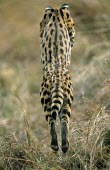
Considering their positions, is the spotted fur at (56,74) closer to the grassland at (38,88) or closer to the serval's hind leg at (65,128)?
the serval's hind leg at (65,128)

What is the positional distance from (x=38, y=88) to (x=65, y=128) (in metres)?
4.87

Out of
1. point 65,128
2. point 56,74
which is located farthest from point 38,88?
point 65,128

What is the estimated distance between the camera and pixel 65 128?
5445 mm

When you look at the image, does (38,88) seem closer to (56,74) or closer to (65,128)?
(56,74)

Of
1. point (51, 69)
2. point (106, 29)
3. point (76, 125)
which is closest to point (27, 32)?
point (106, 29)

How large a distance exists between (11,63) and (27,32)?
2.98 feet

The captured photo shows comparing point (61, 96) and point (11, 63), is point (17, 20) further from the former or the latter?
point (61, 96)

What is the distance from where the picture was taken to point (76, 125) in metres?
6.60

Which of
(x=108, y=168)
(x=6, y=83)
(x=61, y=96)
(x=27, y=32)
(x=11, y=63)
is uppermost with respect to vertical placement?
(x=27, y=32)

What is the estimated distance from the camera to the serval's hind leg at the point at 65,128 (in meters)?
5.32

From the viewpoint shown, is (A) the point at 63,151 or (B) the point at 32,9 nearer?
(A) the point at 63,151

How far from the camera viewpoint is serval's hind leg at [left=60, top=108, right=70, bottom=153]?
5.32m

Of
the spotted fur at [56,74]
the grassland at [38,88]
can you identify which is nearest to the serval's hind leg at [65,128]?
the spotted fur at [56,74]

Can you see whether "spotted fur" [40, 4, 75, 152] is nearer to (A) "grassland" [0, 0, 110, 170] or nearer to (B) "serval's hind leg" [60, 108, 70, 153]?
(B) "serval's hind leg" [60, 108, 70, 153]
